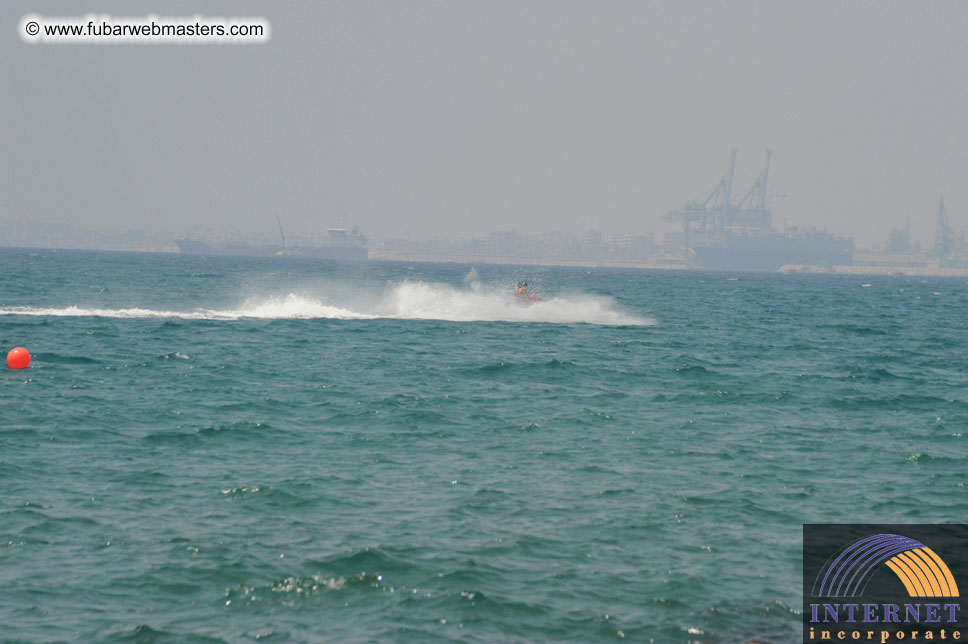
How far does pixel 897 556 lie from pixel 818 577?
1.76m

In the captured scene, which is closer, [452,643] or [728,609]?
[452,643]

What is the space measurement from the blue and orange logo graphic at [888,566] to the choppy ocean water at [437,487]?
0.56 meters

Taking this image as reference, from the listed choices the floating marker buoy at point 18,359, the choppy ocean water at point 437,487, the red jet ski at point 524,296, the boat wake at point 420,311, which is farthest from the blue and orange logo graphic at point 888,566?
the red jet ski at point 524,296

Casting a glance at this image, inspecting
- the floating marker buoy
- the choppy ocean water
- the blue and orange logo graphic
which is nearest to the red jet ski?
the choppy ocean water

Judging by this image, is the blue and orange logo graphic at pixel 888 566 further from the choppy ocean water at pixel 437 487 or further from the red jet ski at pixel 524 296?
the red jet ski at pixel 524 296

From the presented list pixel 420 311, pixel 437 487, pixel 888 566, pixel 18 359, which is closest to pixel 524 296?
pixel 420 311

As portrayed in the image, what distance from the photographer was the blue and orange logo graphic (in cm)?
1272

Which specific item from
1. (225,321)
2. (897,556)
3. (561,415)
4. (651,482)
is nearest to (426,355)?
(561,415)

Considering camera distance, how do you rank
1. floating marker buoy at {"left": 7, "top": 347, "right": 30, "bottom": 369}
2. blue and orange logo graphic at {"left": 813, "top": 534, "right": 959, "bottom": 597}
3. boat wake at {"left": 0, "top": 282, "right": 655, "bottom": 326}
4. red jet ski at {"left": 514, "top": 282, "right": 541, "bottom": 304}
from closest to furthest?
blue and orange logo graphic at {"left": 813, "top": 534, "right": 959, "bottom": 597}
floating marker buoy at {"left": 7, "top": 347, "right": 30, "bottom": 369}
boat wake at {"left": 0, "top": 282, "right": 655, "bottom": 326}
red jet ski at {"left": 514, "top": 282, "right": 541, "bottom": 304}

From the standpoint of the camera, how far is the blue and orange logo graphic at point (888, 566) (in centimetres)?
1272

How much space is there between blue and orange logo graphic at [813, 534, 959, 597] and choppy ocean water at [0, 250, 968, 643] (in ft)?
1.82

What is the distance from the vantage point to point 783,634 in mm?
11133

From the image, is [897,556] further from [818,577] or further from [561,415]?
[561,415]

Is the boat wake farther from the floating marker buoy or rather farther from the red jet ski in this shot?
the floating marker buoy
